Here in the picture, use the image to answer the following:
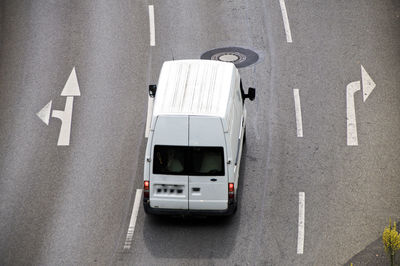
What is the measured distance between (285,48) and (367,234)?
7677mm

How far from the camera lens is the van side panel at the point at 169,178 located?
47.3 ft

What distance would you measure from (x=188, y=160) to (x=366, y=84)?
723 cm

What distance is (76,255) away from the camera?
48.8 ft

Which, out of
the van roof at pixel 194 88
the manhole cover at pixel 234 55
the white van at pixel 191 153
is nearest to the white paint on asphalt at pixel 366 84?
the manhole cover at pixel 234 55

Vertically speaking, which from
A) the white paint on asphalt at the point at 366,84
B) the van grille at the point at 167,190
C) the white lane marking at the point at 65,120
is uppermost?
the white paint on asphalt at the point at 366,84

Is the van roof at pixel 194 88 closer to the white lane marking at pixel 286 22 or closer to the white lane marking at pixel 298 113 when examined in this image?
the white lane marking at pixel 298 113

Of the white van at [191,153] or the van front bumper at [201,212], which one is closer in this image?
the white van at [191,153]

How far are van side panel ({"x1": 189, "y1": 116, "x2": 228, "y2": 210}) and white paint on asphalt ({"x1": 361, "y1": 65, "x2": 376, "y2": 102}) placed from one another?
20.3 feet

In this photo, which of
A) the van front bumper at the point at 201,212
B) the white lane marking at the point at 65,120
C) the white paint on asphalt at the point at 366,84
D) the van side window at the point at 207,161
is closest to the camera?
the van side window at the point at 207,161

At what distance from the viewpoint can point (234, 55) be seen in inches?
814

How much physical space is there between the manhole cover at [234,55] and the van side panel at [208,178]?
624 centimetres

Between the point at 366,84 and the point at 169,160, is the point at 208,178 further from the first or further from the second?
the point at 366,84

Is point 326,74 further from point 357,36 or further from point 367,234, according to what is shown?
point 367,234

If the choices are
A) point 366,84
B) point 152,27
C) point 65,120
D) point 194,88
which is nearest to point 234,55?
point 152,27
